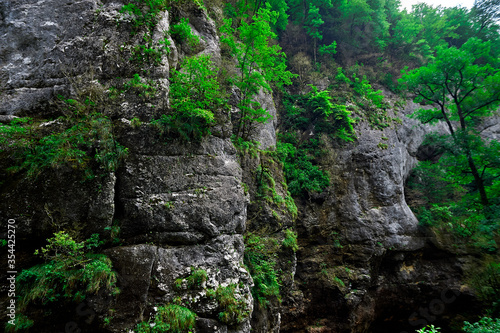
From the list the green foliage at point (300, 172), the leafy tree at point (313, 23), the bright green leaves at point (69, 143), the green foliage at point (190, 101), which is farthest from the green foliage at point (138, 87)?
the leafy tree at point (313, 23)

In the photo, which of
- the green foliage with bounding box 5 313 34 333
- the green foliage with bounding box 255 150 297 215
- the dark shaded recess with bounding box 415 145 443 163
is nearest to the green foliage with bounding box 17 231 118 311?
the green foliage with bounding box 5 313 34 333

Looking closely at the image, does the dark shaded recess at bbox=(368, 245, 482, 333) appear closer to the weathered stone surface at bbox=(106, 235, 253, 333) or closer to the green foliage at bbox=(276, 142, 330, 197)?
the green foliage at bbox=(276, 142, 330, 197)

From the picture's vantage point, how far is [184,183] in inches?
279

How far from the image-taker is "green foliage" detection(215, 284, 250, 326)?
6219 mm

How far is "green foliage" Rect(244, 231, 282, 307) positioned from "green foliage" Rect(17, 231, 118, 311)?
4.63 metres

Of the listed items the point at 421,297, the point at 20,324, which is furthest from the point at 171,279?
the point at 421,297

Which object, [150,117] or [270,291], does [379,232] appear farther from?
[150,117]

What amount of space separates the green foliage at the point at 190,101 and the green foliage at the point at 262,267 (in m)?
4.78

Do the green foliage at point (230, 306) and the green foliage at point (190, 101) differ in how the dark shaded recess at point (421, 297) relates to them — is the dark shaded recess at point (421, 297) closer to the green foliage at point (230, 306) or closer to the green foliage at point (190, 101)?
the green foliage at point (230, 306)

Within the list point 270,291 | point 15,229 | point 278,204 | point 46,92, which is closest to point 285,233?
point 278,204

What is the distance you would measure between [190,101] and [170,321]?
6456 millimetres

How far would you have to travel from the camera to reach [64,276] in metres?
5.21

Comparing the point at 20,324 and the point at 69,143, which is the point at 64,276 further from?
the point at 69,143

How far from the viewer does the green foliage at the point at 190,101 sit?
284 inches
